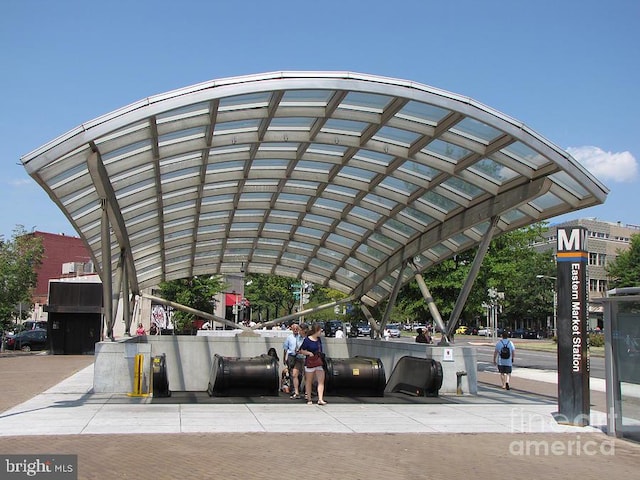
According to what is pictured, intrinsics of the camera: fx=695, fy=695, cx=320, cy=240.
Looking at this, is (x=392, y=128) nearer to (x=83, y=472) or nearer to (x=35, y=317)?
(x=83, y=472)

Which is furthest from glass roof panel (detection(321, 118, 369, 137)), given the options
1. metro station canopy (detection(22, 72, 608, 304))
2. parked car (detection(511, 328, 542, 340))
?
parked car (detection(511, 328, 542, 340))

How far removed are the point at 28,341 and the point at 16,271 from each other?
24.7ft

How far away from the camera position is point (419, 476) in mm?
7793

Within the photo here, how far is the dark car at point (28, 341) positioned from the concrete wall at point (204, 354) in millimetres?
24749

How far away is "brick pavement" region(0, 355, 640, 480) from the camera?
7789mm

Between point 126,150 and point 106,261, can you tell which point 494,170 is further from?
point 106,261

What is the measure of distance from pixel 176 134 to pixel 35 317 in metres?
78.2

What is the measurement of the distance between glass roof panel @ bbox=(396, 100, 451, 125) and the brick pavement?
605 cm

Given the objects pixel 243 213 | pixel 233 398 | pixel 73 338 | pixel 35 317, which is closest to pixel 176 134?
pixel 233 398

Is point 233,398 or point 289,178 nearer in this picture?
point 233,398

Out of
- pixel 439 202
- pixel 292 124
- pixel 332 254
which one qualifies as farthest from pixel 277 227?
pixel 292 124

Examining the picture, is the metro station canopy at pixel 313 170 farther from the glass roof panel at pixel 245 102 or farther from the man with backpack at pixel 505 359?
the man with backpack at pixel 505 359

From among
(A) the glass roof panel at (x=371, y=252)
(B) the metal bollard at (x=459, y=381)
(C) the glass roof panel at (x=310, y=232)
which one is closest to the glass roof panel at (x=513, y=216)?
(B) the metal bollard at (x=459, y=381)

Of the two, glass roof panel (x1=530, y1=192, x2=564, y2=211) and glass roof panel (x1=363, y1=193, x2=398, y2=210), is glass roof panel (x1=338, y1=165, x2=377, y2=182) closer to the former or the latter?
glass roof panel (x1=363, y1=193, x2=398, y2=210)
